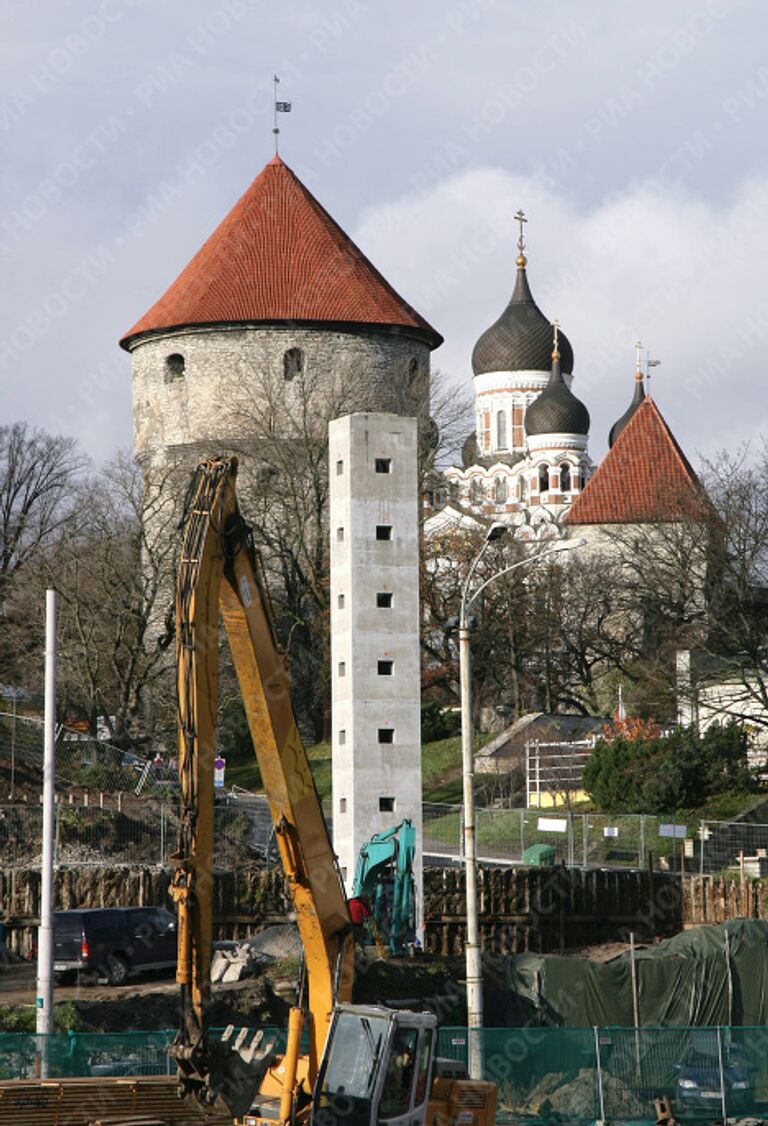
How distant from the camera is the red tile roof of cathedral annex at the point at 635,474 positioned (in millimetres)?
81375

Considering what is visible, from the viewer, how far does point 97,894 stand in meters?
37.1

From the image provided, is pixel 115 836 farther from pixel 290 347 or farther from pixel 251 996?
Result: pixel 290 347

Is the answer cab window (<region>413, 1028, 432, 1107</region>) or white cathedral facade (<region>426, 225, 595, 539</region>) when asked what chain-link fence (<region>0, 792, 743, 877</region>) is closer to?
cab window (<region>413, 1028, 432, 1107</region>)

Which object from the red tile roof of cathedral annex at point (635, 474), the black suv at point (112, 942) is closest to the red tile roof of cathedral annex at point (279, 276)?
the red tile roof of cathedral annex at point (635, 474)

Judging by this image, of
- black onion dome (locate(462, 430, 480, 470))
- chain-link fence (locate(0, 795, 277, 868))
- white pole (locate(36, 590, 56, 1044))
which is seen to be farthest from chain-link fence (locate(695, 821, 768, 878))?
black onion dome (locate(462, 430, 480, 470))

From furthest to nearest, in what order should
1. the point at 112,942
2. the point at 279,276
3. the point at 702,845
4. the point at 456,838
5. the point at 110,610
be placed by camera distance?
the point at 279,276
the point at 110,610
the point at 456,838
the point at 702,845
the point at 112,942

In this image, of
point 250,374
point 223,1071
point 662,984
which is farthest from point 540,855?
point 250,374

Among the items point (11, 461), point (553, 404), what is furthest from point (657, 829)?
point (553, 404)

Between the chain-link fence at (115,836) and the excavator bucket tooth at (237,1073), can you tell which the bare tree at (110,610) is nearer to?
the chain-link fence at (115,836)

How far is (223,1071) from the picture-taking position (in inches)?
630

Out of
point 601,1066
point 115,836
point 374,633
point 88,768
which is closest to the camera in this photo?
point 601,1066

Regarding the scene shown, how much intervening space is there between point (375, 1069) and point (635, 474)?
6895 centimetres

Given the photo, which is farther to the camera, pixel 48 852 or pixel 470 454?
pixel 470 454

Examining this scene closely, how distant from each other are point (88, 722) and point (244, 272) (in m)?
24.3
